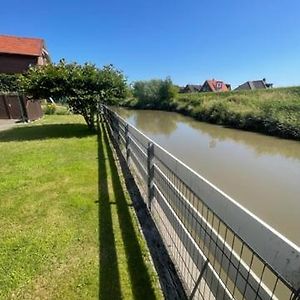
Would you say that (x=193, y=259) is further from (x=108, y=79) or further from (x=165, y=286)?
(x=108, y=79)

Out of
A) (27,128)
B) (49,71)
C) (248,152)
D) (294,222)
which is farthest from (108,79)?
(294,222)

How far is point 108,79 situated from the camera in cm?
1100

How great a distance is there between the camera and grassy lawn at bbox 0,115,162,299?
8.06 feet

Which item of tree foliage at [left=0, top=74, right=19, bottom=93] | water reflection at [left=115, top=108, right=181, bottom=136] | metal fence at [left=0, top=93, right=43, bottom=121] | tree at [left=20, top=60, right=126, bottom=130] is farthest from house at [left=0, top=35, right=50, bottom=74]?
tree at [left=20, top=60, right=126, bottom=130]

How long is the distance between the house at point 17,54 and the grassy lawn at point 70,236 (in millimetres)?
23854

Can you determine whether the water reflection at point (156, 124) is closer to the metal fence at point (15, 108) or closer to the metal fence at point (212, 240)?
the metal fence at point (15, 108)

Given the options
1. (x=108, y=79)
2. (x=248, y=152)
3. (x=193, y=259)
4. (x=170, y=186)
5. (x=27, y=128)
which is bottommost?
(x=248, y=152)

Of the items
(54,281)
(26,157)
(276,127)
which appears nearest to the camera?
(54,281)

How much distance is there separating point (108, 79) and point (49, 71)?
2.30 metres

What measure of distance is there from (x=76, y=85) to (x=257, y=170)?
24.2ft

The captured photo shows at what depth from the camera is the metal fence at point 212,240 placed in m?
1.09

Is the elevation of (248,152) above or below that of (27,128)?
below

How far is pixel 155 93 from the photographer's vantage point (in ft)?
136

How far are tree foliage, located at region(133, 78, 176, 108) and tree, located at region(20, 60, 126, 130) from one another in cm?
2761
